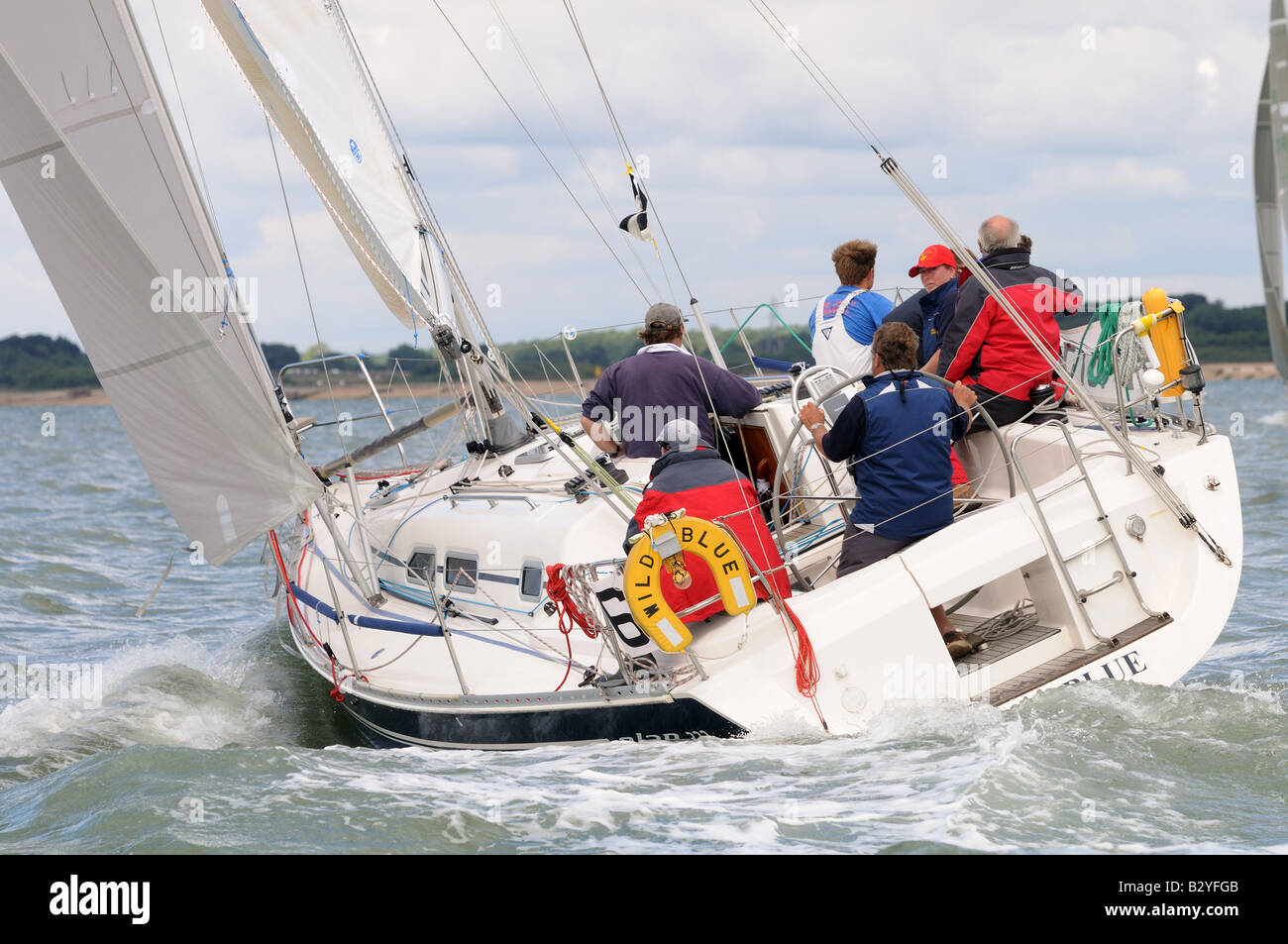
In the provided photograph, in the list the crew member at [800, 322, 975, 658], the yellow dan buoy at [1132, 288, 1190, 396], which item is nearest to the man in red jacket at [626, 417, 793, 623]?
the crew member at [800, 322, 975, 658]

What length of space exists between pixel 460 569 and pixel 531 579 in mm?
468

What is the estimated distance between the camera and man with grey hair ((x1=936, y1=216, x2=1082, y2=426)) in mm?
5121

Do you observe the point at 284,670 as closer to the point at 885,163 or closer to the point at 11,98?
the point at 11,98

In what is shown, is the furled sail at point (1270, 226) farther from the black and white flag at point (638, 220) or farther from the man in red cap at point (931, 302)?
the black and white flag at point (638, 220)

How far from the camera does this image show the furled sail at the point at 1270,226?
201cm

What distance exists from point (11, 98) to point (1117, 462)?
4.56m

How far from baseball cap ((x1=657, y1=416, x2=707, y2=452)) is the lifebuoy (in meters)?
0.47

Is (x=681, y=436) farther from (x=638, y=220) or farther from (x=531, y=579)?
(x=638, y=220)

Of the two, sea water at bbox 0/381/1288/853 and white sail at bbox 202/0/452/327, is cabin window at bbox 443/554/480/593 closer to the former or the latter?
sea water at bbox 0/381/1288/853

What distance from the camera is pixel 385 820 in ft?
12.4

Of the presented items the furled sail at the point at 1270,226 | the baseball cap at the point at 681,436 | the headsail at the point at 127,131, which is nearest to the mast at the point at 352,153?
the headsail at the point at 127,131

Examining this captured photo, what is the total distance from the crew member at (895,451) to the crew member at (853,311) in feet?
3.74

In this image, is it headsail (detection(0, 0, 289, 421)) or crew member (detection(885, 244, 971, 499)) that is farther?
crew member (detection(885, 244, 971, 499))
